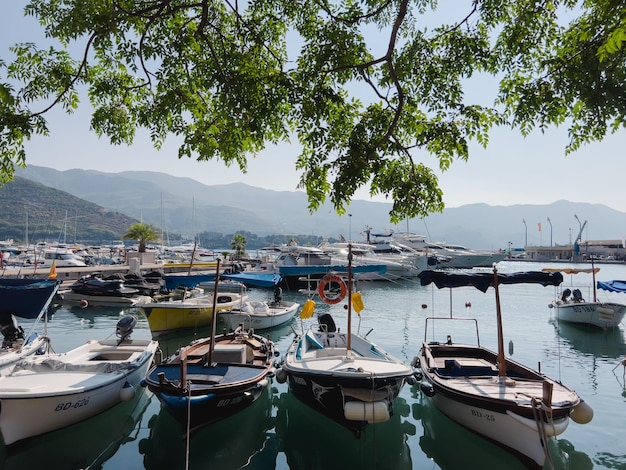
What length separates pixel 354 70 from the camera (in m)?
7.12

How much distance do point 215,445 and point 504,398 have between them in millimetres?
6418

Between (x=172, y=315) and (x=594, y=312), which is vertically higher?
(x=594, y=312)

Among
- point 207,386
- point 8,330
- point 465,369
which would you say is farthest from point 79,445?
point 465,369

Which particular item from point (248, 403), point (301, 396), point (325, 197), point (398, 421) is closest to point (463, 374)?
point (398, 421)

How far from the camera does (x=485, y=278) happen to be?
11836 mm

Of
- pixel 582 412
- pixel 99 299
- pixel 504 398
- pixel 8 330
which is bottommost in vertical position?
pixel 99 299

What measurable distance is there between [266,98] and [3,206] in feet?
726

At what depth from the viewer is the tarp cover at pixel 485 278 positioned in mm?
11841

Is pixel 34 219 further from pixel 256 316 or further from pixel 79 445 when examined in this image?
pixel 79 445

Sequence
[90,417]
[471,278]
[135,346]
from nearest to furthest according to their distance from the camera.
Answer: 1. [90,417]
2. [471,278]
3. [135,346]

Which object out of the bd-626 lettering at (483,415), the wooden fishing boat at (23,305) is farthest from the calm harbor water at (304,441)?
the wooden fishing boat at (23,305)

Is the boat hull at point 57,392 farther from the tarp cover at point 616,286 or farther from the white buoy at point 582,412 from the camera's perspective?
the tarp cover at point 616,286

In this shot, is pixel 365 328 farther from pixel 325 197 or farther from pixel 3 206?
pixel 3 206

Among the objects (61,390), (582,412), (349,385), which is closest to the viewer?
(582,412)
